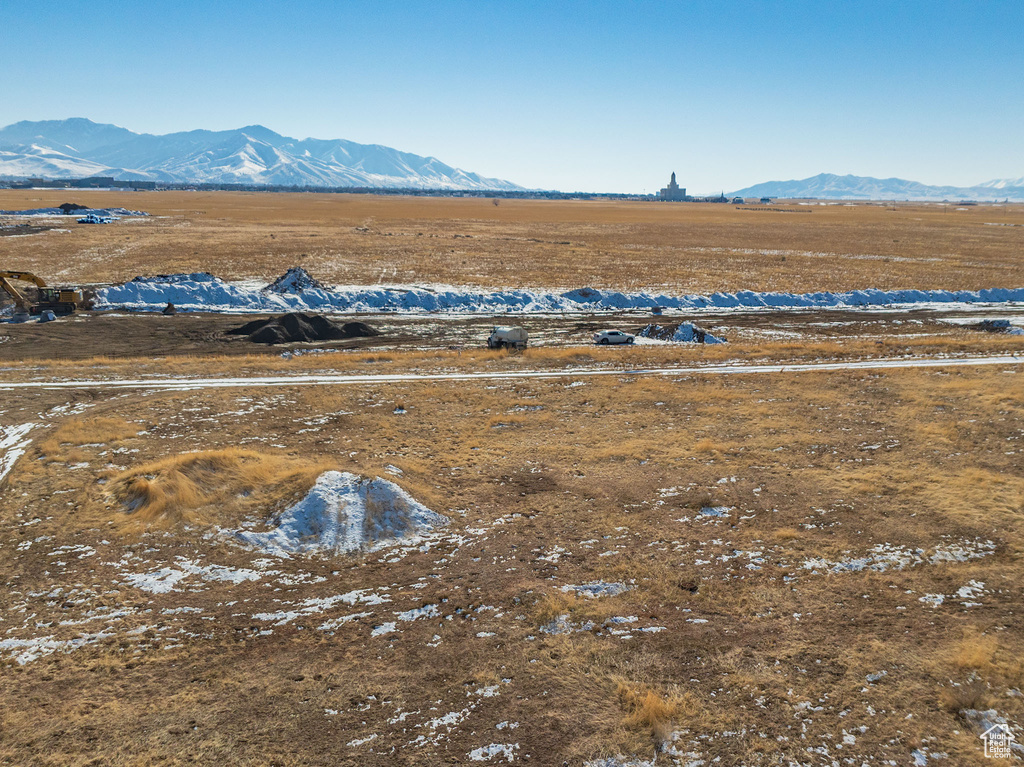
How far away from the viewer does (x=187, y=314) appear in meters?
42.6

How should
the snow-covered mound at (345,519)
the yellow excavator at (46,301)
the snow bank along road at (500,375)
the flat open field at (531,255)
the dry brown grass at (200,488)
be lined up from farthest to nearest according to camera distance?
the flat open field at (531,255) < the yellow excavator at (46,301) < the snow bank along road at (500,375) < the dry brown grass at (200,488) < the snow-covered mound at (345,519)

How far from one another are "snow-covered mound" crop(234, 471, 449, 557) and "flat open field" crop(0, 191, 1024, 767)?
2.7 inches

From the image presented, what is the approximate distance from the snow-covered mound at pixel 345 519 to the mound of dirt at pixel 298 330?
2382cm

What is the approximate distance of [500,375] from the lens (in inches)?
1108

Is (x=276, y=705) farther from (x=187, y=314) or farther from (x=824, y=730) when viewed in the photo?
(x=187, y=314)

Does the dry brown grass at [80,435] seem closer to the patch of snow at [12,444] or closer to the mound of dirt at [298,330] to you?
the patch of snow at [12,444]

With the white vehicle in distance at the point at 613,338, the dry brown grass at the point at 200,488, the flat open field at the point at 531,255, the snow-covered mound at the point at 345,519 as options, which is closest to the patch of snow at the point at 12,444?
the dry brown grass at the point at 200,488

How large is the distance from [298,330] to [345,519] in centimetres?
2565

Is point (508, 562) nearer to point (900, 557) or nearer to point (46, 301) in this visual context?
point (900, 557)

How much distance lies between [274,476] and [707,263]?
6683 cm

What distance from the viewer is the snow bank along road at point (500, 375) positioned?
25.0 meters

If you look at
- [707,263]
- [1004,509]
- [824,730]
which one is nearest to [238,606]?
[824,730]

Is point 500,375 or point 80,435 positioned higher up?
point 500,375

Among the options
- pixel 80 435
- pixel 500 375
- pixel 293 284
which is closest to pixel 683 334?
pixel 500 375
